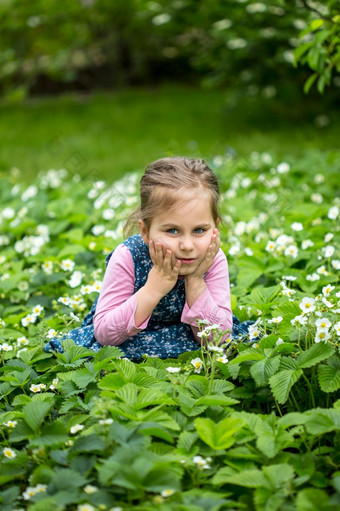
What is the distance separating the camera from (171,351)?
8.87 feet

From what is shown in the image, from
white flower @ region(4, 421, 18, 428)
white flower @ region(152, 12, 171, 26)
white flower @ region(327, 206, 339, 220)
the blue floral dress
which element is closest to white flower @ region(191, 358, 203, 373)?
the blue floral dress

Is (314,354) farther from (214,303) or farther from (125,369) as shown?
(125,369)

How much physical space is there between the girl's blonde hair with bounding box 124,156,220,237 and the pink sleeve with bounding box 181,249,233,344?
0.72 ft

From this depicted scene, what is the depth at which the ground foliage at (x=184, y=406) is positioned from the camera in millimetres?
1869

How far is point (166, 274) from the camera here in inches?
98.1

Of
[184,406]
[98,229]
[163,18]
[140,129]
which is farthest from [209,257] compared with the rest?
[140,129]

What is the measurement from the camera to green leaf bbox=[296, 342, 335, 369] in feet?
7.34

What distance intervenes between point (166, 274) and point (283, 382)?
1.91 feet

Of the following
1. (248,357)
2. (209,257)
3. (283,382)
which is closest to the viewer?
(283,382)

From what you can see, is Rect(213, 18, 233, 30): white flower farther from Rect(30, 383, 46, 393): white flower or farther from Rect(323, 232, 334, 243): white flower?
Rect(30, 383, 46, 393): white flower

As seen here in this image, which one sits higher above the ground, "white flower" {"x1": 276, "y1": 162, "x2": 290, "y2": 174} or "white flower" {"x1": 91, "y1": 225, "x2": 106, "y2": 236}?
"white flower" {"x1": 91, "y1": 225, "x2": 106, "y2": 236}

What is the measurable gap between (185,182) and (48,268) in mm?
1393

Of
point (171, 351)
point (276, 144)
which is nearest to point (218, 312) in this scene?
point (171, 351)

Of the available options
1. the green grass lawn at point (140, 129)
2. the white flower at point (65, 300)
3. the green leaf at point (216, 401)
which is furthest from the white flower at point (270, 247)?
the green grass lawn at point (140, 129)
